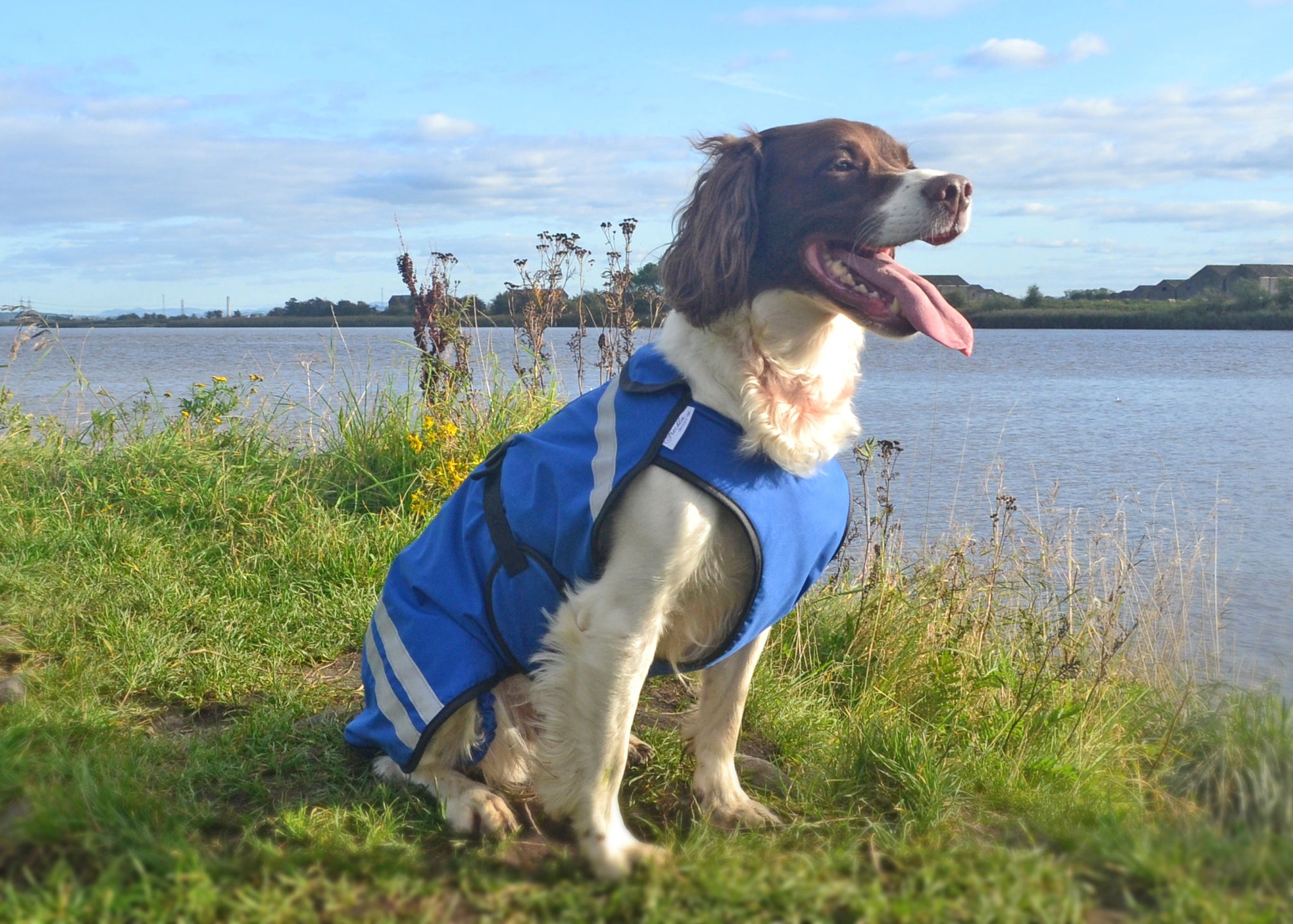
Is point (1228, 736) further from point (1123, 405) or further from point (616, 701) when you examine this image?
point (1123, 405)

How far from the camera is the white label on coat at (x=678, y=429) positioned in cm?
243

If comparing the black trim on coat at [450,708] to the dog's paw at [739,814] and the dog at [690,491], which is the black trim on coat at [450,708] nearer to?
the dog at [690,491]

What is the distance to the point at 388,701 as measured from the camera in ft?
9.53

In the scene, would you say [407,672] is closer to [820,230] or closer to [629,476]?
[629,476]

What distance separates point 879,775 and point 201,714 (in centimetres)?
219

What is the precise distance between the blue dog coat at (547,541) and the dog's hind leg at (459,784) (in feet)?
0.27

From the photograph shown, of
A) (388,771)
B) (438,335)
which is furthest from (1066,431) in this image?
(388,771)

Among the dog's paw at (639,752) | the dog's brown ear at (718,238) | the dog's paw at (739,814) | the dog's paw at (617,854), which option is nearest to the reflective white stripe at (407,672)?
the dog's paw at (617,854)

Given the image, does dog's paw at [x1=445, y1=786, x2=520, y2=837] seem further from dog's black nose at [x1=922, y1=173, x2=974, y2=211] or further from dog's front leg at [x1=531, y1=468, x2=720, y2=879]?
dog's black nose at [x1=922, y1=173, x2=974, y2=211]

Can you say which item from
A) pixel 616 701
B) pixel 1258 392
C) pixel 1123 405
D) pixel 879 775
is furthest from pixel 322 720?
pixel 1258 392

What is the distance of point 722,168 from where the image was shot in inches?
107

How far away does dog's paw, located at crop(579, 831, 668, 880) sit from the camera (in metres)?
2.22

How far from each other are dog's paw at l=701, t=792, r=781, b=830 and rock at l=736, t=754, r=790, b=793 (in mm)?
178

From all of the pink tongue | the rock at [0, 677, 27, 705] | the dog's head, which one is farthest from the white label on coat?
the rock at [0, 677, 27, 705]
